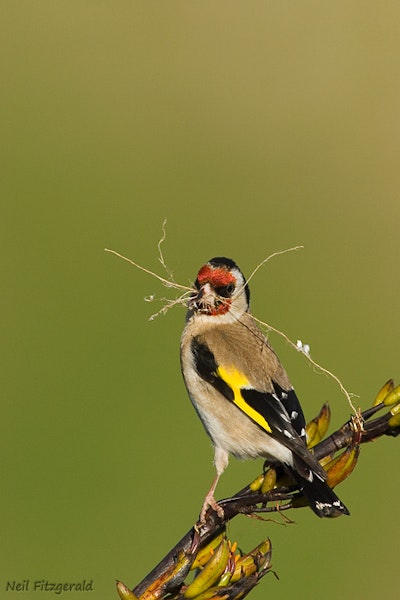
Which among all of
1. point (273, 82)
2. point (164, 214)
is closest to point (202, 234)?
point (164, 214)

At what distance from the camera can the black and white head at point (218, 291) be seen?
3.95m

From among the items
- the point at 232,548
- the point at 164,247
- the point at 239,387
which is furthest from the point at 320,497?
the point at 164,247

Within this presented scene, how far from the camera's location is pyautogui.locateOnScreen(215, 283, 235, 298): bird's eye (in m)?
4.02

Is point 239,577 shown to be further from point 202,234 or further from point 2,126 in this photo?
point 2,126

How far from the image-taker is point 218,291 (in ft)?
13.2

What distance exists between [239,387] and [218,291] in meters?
0.55

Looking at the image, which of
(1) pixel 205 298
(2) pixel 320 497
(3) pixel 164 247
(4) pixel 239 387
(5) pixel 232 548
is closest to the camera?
(5) pixel 232 548

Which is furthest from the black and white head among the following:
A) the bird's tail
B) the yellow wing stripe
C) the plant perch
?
the plant perch

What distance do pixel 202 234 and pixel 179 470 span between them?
246 centimetres

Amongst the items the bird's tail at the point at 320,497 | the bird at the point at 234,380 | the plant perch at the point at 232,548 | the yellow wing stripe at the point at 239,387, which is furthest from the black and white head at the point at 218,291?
the plant perch at the point at 232,548

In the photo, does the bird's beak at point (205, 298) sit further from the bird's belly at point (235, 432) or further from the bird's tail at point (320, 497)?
the bird's tail at point (320, 497)

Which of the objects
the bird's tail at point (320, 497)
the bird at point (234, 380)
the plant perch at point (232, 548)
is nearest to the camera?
the plant perch at point (232, 548)

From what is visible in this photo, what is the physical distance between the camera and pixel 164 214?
8.40 metres

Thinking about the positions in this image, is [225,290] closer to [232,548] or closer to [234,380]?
[234,380]
